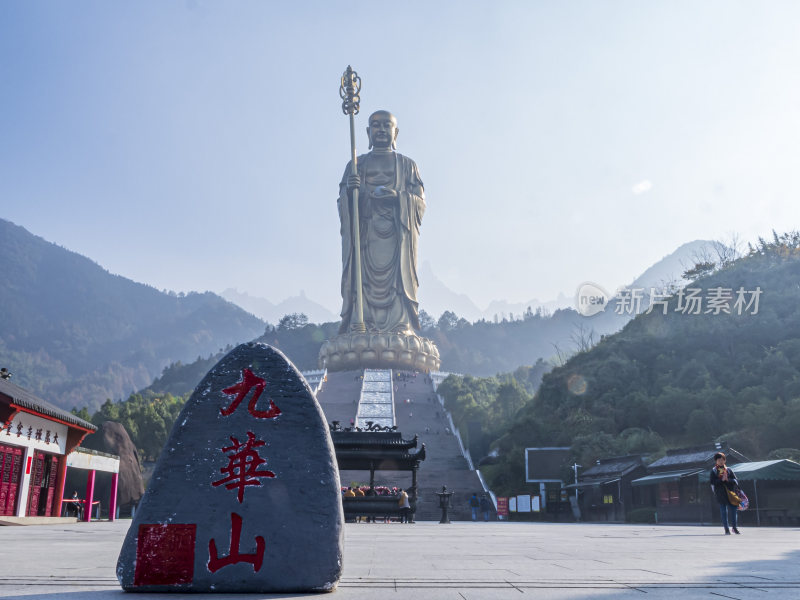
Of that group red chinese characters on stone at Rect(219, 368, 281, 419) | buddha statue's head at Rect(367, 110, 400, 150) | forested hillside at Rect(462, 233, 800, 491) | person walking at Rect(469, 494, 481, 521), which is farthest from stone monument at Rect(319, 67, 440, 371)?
red chinese characters on stone at Rect(219, 368, 281, 419)

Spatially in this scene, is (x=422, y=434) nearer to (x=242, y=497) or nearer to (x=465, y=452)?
(x=465, y=452)

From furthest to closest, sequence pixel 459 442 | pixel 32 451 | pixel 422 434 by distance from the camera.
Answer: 1. pixel 422 434
2. pixel 459 442
3. pixel 32 451

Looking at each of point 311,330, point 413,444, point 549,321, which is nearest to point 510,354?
point 549,321

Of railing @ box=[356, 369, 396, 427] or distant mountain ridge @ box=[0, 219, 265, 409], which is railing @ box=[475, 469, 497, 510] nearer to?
railing @ box=[356, 369, 396, 427]

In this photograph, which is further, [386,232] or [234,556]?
[386,232]

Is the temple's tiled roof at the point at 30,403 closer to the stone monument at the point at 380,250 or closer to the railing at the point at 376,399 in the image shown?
the railing at the point at 376,399

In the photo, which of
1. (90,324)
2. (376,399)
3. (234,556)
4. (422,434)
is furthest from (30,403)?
(90,324)

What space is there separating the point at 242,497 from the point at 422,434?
3065 cm

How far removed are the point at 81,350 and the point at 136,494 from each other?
117077mm

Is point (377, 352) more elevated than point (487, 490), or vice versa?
point (377, 352)

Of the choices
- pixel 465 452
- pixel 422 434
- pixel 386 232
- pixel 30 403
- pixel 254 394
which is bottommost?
pixel 254 394

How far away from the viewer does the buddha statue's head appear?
44625 millimetres

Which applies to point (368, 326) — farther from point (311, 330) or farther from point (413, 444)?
point (311, 330)

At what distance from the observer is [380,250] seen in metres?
43.9
